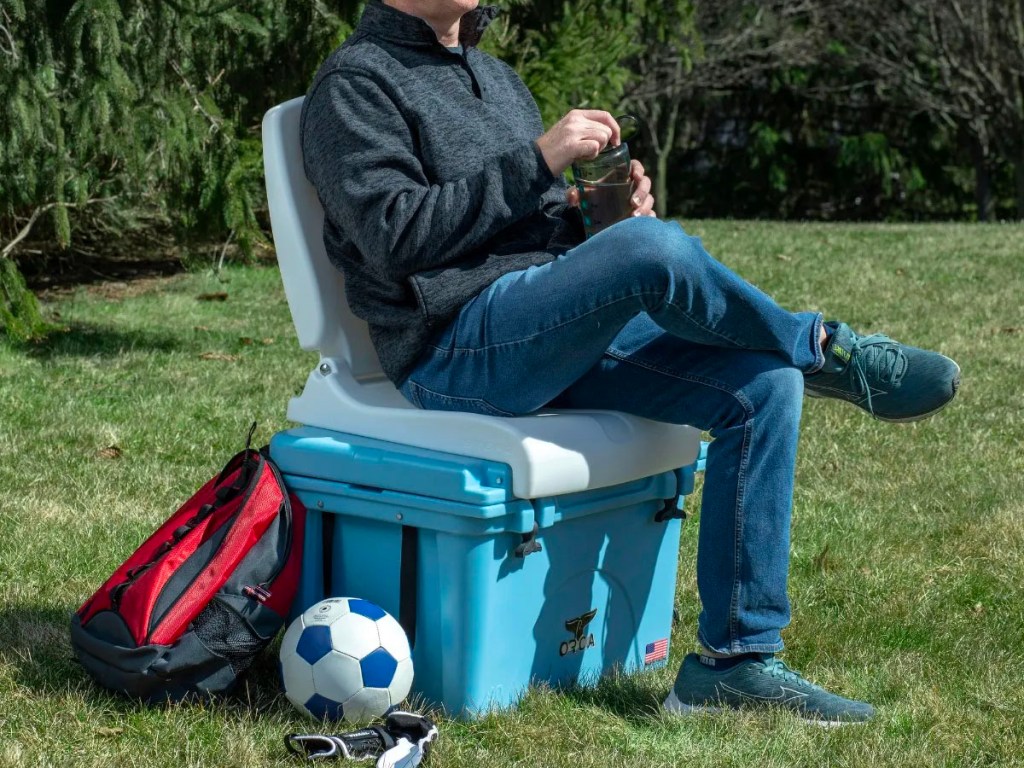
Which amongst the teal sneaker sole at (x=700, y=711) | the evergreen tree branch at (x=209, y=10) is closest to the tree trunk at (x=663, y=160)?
the evergreen tree branch at (x=209, y=10)

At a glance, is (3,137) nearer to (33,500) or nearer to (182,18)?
(182,18)

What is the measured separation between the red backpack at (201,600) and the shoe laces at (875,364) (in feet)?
4.05

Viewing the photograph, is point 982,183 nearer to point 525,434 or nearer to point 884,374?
point 884,374

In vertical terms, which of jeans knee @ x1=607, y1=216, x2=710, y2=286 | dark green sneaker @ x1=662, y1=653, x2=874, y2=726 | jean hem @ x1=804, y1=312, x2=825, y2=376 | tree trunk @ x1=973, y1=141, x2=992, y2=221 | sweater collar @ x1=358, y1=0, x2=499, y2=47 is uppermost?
sweater collar @ x1=358, y1=0, x2=499, y2=47

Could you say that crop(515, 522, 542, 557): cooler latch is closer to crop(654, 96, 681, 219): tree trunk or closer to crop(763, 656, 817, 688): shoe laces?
crop(763, 656, 817, 688): shoe laces

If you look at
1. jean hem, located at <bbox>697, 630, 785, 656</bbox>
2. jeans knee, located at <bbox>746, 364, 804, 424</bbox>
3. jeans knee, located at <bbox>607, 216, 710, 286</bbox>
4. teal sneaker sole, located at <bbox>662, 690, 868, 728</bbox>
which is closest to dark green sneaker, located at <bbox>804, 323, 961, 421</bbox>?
jeans knee, located at <bbox>746, 364, 804, 424</bbox>

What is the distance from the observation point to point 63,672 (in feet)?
9.49

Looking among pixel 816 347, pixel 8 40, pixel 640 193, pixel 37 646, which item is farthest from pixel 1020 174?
pixel 37 646

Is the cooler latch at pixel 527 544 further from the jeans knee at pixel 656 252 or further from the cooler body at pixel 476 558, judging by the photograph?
the jeans knee at pixel 656 252

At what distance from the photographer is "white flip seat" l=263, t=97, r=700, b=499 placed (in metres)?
2.67

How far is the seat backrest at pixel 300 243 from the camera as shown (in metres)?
2.93

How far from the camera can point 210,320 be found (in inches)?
311

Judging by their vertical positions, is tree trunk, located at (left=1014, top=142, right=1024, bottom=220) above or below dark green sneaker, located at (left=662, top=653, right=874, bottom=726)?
below

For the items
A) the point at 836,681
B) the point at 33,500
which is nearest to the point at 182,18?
the point at 33,500
